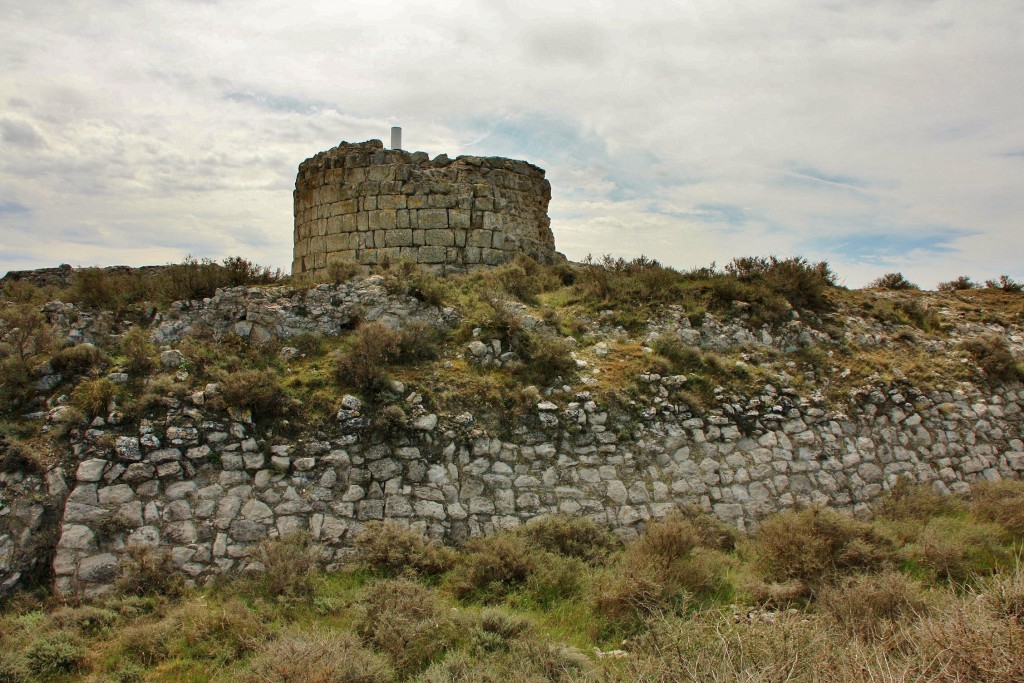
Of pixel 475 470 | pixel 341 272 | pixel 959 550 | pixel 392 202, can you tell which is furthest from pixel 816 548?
pixel 392 202

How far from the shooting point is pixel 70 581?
19.4 ft

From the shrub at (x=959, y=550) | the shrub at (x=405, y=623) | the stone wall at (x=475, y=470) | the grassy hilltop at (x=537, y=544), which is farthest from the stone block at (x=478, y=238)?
the shrub at (x=959, y=550)

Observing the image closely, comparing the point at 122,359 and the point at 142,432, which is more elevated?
the point at 122,359

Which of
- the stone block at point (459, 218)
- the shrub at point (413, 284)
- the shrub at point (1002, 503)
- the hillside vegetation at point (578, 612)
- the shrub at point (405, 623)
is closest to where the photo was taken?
the hillside vegetation at point (578, 612)

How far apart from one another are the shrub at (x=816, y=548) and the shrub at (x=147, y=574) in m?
5.73

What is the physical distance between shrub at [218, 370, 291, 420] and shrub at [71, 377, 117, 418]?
1.10m

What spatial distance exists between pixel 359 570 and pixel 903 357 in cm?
956

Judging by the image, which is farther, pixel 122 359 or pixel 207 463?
pixel 122 359

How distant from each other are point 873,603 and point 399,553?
4.32 metres

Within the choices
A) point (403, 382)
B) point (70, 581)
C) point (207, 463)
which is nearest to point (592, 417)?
point (403, 382)

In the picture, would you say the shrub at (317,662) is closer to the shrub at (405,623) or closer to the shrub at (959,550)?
the shrub at (405,623)

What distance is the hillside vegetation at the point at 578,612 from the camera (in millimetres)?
4402

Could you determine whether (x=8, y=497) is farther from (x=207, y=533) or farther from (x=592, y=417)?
(x=592, y=417)

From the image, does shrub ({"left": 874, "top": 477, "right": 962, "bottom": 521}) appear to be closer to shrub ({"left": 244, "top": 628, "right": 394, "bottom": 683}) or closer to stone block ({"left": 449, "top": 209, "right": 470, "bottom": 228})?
shrub ({"left": 244, "top": 628, "right": 394, "bottom": 683})
